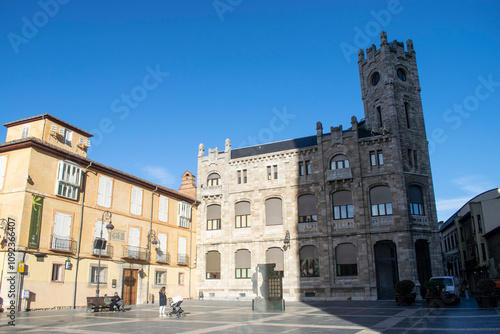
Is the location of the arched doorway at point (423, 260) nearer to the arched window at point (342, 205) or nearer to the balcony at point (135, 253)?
the arched window at point (342, 205)

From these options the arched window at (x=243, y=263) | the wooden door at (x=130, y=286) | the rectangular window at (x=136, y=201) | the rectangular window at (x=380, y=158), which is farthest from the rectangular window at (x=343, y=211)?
the wooden door at (x=130, y=286)

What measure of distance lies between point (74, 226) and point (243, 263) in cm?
1681

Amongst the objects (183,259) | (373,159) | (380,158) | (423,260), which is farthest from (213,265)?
(423,260)

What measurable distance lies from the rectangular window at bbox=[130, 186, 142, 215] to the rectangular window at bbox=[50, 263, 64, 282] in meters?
7.91

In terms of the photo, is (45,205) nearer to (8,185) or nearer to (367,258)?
(8,185)

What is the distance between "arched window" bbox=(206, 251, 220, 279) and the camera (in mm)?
38781

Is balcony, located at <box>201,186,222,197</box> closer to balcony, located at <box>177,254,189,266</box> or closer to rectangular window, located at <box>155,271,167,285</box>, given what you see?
balcony, located at <box>177,254,189,266</box>

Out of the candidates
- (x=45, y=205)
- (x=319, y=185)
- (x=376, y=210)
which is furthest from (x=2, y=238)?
(x=376, y=210)

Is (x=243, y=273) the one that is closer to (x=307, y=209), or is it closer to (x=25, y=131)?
(x=307, y=209)

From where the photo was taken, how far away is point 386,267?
3347cm

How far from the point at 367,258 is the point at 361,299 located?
3369 millimetres

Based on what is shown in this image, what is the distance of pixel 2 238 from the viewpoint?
22922 millimetres

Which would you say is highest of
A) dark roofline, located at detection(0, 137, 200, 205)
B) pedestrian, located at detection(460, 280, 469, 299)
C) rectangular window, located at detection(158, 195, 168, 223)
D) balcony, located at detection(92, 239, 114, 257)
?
dark roofline, located at detection(0, 137, 200, 205)

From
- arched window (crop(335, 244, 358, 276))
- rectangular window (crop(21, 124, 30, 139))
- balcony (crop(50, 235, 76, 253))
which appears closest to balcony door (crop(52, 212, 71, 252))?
balcony (crop(50, 235, 76, 253))
